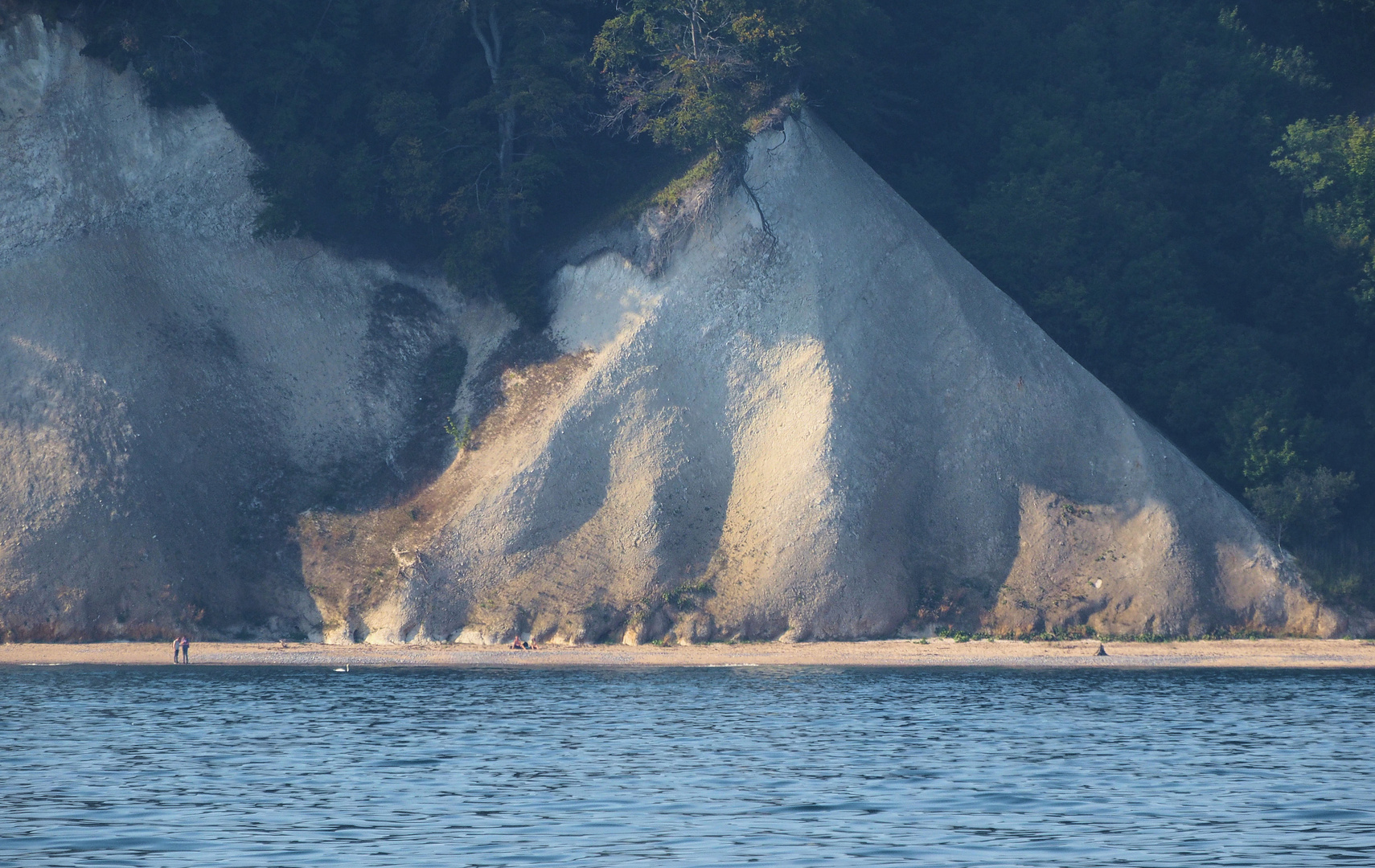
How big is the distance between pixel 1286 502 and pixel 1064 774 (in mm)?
22992

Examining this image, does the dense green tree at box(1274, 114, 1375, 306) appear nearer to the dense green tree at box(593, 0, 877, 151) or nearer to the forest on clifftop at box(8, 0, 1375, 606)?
the forest on clifftop at box(8, 0, 1375, 606)

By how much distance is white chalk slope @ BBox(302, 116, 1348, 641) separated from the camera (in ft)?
147

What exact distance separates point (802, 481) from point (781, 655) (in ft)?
20.4

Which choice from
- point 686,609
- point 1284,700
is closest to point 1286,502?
point 1284,700

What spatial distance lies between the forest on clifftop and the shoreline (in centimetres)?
521

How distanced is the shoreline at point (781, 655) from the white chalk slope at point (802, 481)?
3.00ft

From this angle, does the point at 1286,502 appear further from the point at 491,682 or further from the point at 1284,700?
the point at 491,682

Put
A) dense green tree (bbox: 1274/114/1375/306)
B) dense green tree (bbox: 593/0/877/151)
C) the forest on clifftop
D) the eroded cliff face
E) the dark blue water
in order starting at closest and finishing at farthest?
the dark blue water
the eroded cliff face
dense green tree (bbox: 593/0/877/151)
the forest on clifftop
dense green tree (bbox: 1274/114/1375/306)

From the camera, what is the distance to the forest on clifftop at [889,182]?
48.6 meters

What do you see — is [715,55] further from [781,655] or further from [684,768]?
[684,768]

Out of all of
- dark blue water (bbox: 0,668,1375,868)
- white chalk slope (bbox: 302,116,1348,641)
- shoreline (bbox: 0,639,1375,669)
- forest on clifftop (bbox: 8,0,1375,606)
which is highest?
forest on clifftop (bbox: 8,0,1375,606)

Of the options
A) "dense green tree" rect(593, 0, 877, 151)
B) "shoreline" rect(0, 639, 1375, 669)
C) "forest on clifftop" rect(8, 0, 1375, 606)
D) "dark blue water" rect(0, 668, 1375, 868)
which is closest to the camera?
"dark blue water" rect(0, 668, 1375, 868)

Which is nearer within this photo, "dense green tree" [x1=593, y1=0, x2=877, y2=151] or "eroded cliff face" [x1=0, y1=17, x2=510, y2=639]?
"eroded cliff face" [x1=0, y1=17, x2=510, y2=639]

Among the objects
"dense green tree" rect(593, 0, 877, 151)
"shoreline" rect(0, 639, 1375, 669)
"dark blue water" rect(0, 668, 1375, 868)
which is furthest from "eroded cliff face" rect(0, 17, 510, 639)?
"dense green tree" rect(593, 0, 877, 151)
